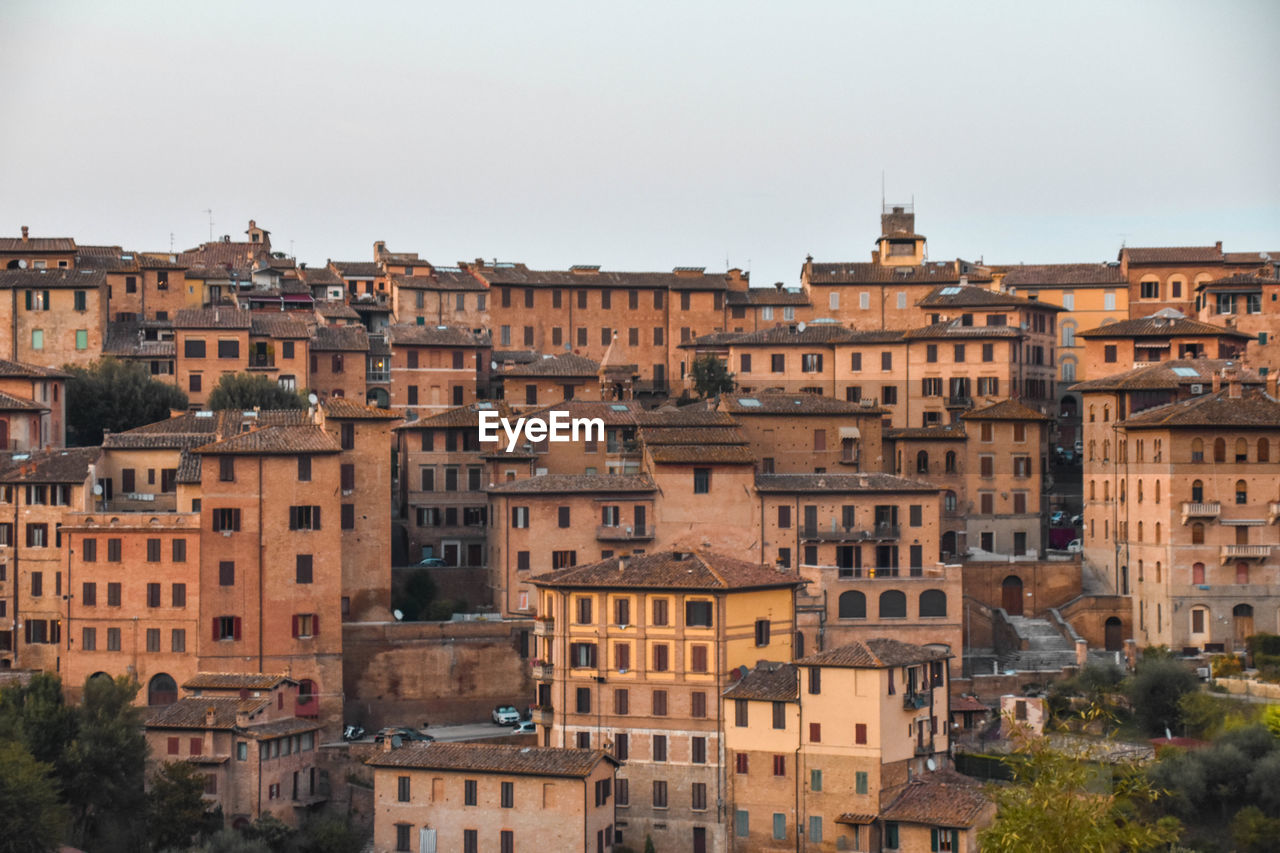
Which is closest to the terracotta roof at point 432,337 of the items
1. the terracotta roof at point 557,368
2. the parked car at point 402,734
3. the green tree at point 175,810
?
the terracotta roof at point 557,368

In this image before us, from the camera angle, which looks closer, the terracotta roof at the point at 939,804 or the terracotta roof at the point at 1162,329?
the terracotta roof at the point at 939,804

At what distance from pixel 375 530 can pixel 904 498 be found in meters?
17.7

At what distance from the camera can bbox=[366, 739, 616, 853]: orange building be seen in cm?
5991

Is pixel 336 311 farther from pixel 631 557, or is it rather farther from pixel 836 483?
pixel 631 557

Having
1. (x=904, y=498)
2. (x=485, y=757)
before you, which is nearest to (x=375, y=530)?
(x=485, y=757)

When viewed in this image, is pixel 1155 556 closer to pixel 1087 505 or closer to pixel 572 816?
pixel 1087 505

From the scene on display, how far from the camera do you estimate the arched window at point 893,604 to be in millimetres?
71750

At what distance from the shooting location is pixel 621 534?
72.9 metres

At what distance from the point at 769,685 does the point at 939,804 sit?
6.07 metres

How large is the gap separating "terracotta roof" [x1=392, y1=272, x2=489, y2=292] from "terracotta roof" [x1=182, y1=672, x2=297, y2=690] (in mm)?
35425

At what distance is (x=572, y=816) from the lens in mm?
59719

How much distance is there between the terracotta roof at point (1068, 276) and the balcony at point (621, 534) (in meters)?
34.8

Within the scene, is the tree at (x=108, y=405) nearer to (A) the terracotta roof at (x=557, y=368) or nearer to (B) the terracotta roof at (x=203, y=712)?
(A) the terracotta roof at (x=557, y=368)

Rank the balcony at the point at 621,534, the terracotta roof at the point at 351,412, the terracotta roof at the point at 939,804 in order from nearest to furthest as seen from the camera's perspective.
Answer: the terracotta roof at the point at 939,804 < the terracotta roof at the point at 351,412 < the balcony at the point at 621,534
